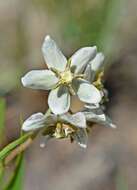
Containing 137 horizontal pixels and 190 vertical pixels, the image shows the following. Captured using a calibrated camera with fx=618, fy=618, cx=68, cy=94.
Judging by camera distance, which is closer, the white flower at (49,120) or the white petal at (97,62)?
the white flower at (49,120)

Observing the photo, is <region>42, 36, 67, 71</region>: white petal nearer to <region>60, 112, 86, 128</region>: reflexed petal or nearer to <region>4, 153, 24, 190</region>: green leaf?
<region>60, 112, 86, 128</region>: reflexed petal

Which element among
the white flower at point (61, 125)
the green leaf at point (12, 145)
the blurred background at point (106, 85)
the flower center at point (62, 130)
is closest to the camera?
the green leaf at point (12, 145)

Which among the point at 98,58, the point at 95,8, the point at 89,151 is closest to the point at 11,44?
the point at 95,8

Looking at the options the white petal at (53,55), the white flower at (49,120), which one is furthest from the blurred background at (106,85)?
the white flower at (49,120)

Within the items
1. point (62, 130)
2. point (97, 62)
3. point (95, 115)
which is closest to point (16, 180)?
point (62, 130)

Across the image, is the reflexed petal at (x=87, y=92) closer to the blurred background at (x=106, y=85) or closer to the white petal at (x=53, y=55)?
the white petal at (x=53, y=55)

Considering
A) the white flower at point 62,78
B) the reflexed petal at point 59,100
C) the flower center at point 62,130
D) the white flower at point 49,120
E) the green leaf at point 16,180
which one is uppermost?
the white flower at point 62,78

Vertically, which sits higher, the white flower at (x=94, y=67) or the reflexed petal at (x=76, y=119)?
the white flower at (x=94, y=67)

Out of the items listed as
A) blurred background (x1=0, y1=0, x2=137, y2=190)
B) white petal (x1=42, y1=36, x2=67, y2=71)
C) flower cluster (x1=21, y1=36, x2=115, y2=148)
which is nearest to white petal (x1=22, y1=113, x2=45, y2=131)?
flower cluster (x1=21, y1=36, x2=115, y2=148)
